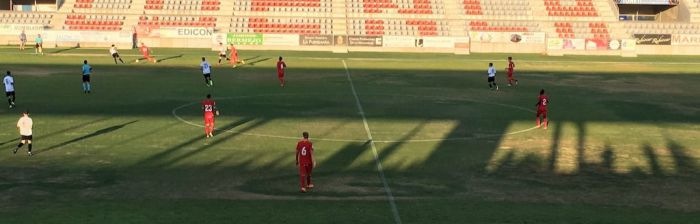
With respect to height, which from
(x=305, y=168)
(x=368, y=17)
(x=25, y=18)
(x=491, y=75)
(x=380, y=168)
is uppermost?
(x=25, y=18)

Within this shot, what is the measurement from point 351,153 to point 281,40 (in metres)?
55.8

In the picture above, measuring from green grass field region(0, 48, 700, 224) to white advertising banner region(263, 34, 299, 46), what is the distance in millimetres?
30230

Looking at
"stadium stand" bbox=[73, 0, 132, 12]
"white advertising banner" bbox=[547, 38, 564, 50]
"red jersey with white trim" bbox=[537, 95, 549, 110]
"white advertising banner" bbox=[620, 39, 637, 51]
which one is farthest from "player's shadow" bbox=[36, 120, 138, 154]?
"white advertising banner" bbox=[620, 39, 637, 51]

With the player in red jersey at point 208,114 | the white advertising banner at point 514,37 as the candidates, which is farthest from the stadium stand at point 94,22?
the player in red jersey at point 208,114

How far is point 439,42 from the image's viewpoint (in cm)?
8119

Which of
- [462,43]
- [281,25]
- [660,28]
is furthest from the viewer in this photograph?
[660,28]

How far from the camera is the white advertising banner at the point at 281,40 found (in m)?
79.9

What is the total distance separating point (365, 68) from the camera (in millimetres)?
59406

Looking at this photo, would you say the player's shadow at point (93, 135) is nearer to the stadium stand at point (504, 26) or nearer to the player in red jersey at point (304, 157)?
the player in red jersey at point (304, 157)

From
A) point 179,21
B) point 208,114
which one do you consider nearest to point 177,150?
point 208,114

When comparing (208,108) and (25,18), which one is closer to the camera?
(208,108)

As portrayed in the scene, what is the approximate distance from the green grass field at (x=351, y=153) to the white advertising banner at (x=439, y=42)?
31.9 meters

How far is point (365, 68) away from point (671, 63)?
29.1 metres

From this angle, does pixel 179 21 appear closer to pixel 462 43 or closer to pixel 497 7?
pixel 462 43
